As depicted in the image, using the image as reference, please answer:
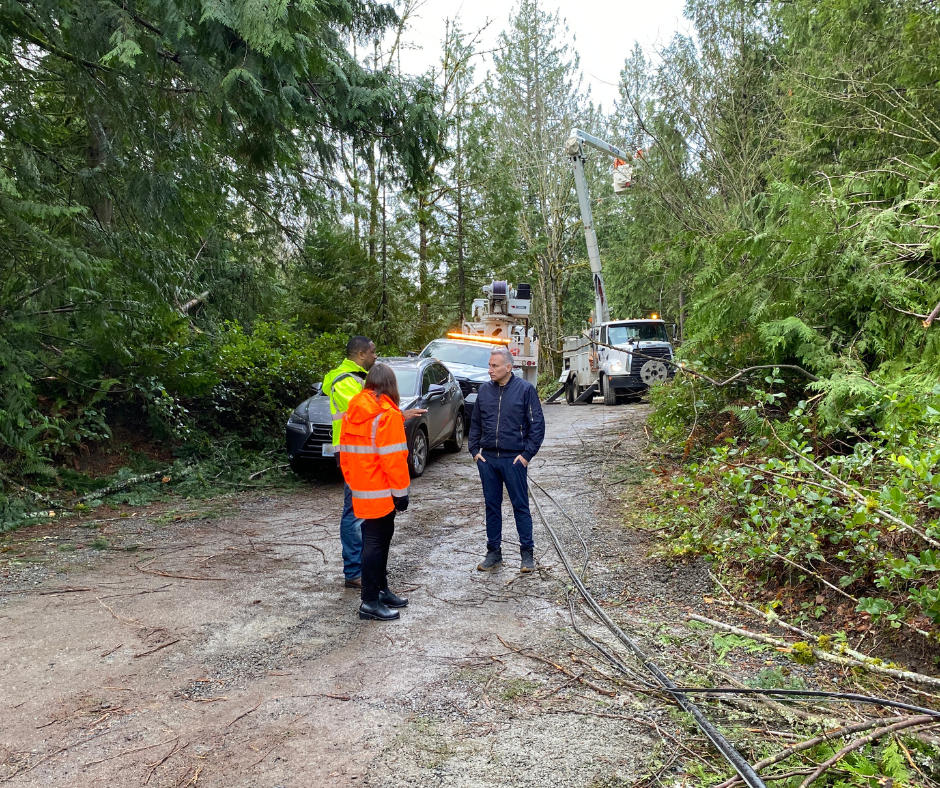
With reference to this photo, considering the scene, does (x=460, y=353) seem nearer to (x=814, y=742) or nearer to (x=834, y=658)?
(x=834, y=658)

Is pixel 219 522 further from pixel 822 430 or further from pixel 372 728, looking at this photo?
pixel 822 430

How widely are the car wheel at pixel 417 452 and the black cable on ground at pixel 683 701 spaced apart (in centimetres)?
459

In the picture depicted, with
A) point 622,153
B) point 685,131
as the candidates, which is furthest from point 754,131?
point 622,153

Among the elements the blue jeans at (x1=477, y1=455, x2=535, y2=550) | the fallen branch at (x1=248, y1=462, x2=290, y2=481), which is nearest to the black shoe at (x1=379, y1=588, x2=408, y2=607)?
the blue jeans at (x1=477, y1=455, x2=535, y2=550)

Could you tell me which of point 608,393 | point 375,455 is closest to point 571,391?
point 608,393

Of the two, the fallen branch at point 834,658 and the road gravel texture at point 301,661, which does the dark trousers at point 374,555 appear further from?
the fallen branch at point 834,658

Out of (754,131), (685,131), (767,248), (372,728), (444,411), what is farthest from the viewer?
(685,131)

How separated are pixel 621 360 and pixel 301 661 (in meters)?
16.7

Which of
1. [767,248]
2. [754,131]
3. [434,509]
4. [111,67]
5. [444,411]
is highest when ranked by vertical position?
[754,131]

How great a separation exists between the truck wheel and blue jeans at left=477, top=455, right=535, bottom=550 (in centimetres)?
1795

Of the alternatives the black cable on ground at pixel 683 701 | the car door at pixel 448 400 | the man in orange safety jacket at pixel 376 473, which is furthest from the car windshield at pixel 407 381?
the man in orange safety jacket at pixel 376 473

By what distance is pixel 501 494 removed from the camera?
20.3ft

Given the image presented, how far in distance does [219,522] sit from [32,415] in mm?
2721

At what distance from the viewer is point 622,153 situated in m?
20.9
